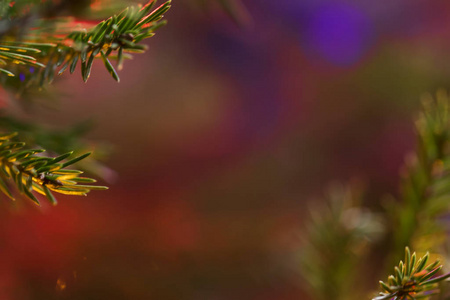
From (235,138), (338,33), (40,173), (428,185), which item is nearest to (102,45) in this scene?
(40,173)

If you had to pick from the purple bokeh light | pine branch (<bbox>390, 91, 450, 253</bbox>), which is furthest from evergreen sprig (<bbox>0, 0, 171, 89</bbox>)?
the purple bokeh light

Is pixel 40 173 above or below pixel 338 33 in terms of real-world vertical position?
below

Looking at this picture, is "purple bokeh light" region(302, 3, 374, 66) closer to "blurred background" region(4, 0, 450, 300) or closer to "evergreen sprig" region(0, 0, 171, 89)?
"blurred background" region(4, 0, 450, 300)

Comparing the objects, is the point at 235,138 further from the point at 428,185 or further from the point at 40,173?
the point at 40,173

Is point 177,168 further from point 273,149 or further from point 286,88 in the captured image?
point 286,88

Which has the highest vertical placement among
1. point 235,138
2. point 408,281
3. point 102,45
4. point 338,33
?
point 338,33

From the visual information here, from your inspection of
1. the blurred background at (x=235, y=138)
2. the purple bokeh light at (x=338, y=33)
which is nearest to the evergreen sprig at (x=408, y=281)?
the blurred background at (x=235, y=138)
